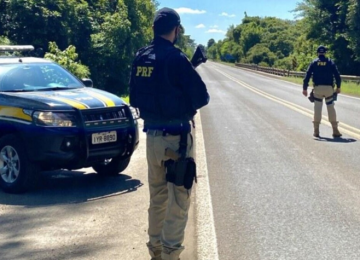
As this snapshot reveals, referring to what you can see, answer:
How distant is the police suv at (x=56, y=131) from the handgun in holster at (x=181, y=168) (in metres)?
3.25

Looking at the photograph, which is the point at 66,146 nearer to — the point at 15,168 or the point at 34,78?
the point at 15,168

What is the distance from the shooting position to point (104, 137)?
8320 millimetres

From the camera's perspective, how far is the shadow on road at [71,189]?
7816 millimetres

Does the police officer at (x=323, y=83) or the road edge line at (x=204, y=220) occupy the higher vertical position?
the police officer at (x=323, y=83)

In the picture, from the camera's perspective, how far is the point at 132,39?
35156mm

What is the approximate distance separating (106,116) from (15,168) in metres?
1.34

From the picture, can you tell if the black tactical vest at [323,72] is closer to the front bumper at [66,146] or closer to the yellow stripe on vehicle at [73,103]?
the front bumper at [66,146]

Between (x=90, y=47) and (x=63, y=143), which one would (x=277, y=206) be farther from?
(x=90, y=47)

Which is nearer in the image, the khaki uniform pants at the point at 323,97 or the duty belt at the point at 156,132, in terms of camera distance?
the duty belt at the point at 156,132

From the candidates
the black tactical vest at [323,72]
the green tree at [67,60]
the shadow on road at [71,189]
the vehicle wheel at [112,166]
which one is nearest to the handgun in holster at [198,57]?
the shadow on road at [71,189]

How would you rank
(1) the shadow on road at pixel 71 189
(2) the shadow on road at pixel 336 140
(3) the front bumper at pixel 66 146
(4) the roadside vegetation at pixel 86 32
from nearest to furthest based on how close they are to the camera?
(1) the shadow on road at pixel 71 189, (3) the front bumper at pixel 66 146, (2) the shadow on road at pixel 336 140, (4) the roadside vegetation at pixel 86 32

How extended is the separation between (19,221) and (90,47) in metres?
26.2

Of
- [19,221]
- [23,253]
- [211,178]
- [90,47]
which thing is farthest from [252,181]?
[90,47]

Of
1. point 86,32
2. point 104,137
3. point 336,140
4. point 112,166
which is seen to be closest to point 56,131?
point 104,137
